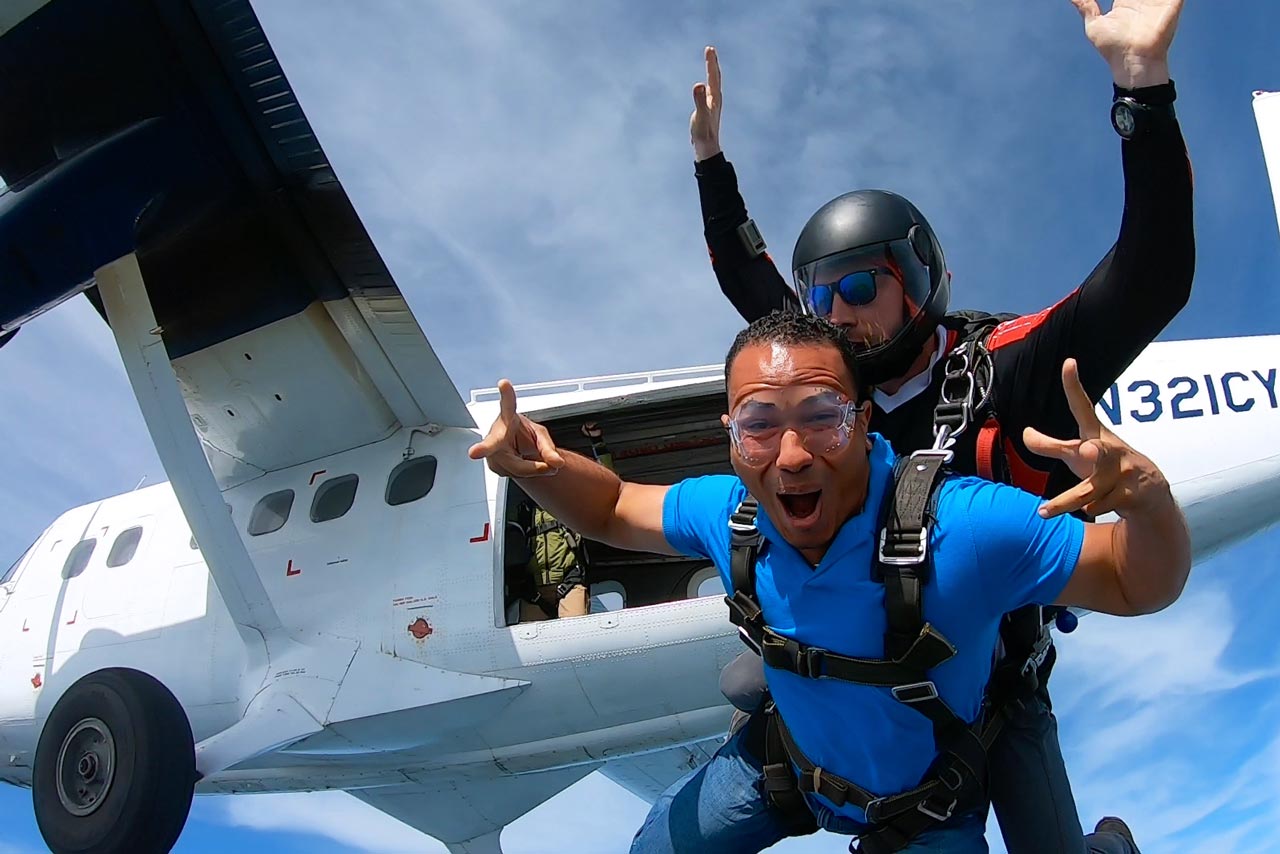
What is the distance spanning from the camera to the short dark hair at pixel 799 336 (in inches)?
79.4

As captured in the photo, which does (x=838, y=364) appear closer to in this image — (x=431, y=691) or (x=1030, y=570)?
(x=1030, y=570)

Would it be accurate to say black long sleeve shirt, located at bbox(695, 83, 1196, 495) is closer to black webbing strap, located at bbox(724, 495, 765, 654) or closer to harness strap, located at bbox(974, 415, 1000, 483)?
harness strap, located at bbox(974, 415, 1000, 483)

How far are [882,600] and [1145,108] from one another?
1145 mm

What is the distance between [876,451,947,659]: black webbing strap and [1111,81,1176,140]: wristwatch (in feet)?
2.71

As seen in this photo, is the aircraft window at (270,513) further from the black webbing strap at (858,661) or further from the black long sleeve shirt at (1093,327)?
the black webbing strap at (858,661)

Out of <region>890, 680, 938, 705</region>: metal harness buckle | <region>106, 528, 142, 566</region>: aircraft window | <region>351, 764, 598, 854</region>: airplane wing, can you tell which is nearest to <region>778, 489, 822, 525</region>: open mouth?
<region>890, 680, 938, 705</region>: metal harness buckle

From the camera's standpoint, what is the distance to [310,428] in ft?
23.6

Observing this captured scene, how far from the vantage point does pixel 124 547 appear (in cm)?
771

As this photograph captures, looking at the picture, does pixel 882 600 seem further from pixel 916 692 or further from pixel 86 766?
pixel 86 766

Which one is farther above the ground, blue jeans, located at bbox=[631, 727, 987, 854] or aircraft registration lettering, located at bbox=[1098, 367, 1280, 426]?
aircraft registration lettering, located at bbox=[1098, 367, 1280, 426]

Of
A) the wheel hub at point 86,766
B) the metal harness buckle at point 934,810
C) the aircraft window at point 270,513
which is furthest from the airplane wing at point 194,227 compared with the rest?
the metal harness buckle at point 934,810

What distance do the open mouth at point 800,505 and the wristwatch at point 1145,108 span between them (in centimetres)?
100

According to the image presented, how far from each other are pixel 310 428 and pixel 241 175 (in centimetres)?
199

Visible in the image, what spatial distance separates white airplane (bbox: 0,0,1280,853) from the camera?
5.46m
